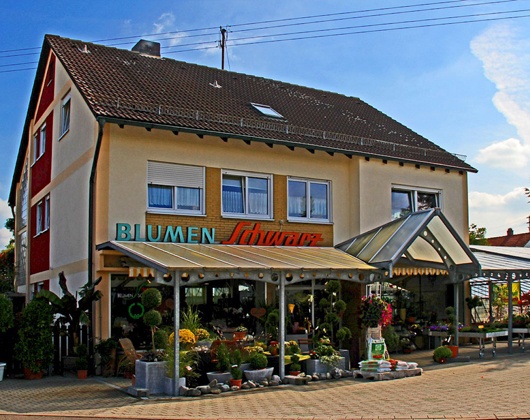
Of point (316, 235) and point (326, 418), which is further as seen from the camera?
point (316, 235)

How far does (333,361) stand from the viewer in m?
14.8

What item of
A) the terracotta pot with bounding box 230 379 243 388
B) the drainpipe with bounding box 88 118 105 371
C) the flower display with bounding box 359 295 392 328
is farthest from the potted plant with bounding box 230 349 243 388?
the drainpipe with bounding box 88 118 105 371

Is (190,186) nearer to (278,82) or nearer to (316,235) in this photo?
(316,235)

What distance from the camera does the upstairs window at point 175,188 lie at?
1681 cm

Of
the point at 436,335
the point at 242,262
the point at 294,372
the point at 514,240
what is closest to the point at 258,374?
the point at 294,372

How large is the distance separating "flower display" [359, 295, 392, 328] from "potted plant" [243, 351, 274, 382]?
118 inches

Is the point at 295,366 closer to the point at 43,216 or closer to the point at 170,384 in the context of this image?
the point at 170,384

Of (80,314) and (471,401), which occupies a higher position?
(80,314)

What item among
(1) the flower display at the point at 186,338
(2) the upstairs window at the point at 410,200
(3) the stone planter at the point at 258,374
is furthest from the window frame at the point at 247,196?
(3) the stone planter at the point at 258,374

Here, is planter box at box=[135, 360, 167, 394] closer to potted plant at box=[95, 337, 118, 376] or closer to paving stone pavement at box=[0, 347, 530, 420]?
paving stone pavement at box=[0, 347, 530, 420]

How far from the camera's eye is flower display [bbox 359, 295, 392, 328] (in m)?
15.8

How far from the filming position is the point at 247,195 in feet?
59.9

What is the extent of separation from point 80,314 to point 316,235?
674 cm

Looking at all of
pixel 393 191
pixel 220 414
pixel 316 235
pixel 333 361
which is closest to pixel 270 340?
pixel 333 361
